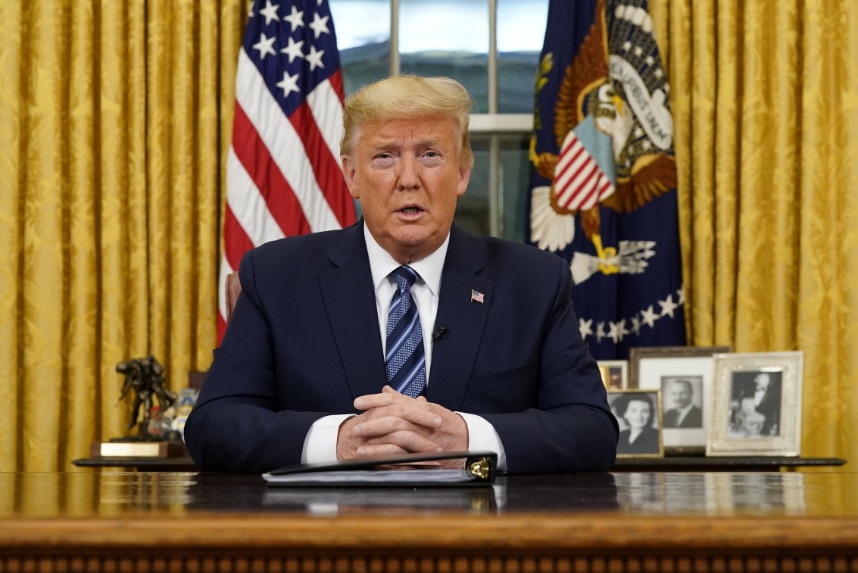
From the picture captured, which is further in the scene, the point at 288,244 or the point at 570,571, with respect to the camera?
the point at 288,244

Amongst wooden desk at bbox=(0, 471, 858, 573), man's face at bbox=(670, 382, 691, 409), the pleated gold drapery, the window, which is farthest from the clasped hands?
the window

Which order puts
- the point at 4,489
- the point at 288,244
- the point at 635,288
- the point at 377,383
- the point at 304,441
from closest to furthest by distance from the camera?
the point at 4,489 → the point at 304,441 → the point at 377,383 → the point at 288,244 → the point at 635,288

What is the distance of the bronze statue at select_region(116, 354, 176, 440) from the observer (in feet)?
13.6

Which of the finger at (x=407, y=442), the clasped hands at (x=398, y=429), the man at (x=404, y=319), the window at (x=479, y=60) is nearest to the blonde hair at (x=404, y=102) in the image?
the man at (x=404, y=319)

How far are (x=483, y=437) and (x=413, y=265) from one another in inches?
23.0

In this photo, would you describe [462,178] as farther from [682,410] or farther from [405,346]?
[682,410]

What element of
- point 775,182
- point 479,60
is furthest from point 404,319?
point 479,60

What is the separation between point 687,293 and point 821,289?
1.65 ft

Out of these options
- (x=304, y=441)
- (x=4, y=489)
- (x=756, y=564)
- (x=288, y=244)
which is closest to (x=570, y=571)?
(x=756, y=564)

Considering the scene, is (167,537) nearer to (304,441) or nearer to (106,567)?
(106,567)

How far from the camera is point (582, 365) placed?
257cm

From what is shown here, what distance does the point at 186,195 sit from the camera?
4.62 meters

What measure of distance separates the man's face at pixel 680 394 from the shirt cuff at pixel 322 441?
2.28 metres

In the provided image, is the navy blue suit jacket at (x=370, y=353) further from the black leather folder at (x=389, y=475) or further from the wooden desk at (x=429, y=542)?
the wooden desk at (x=429, y=542)
